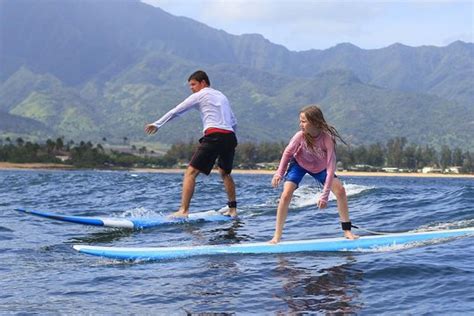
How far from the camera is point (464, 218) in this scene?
12.6 m

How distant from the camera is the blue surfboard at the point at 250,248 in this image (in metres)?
8.97

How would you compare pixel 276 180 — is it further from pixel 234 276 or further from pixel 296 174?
pixel 234 276

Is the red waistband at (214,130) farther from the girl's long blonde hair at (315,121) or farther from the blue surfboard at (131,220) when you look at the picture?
the girl's long blonde hair at (315,121)

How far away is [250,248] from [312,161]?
5.25 feet

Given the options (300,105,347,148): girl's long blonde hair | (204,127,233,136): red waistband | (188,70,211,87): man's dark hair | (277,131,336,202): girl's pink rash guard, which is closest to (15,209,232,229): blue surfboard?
(204,127,233,136): red waistband

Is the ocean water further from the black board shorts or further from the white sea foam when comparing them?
the black board shorts

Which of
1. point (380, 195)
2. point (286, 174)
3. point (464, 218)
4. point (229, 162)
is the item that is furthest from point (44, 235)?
point (380, 195)

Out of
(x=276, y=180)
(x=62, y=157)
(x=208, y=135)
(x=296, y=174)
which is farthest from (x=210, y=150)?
(x=62, y=157)

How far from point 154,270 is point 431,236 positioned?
4283mm

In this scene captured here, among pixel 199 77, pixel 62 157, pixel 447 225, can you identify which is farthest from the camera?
pixel 62 157

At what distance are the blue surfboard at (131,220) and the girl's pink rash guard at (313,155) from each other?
3.80m

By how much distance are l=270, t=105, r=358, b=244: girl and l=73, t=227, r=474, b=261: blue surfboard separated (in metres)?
0.21

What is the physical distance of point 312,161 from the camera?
9.72 metres

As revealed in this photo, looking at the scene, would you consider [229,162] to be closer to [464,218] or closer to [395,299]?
[464,218]
